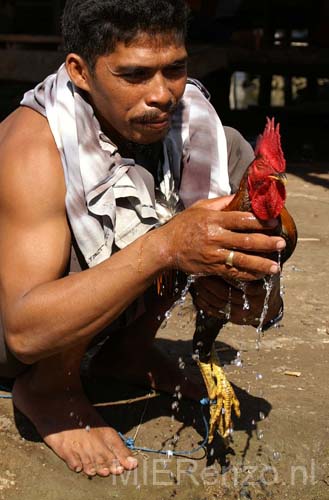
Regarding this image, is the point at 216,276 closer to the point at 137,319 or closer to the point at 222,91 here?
the point at 137,319

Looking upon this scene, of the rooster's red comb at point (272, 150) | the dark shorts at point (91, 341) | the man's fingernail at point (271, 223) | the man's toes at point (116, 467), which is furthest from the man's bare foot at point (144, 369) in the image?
the rooster's red comb at point (272, 150)

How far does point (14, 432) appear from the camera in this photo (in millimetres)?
2967

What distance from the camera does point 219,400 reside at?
2.82m

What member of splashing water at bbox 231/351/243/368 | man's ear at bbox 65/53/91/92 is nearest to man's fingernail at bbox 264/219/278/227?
man's ear at bbox 65/53/91/92

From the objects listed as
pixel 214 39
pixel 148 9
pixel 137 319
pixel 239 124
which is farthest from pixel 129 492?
pixel 239 124

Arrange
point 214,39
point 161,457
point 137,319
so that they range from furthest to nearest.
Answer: point 214,39 < point 137,319 < point 161,457

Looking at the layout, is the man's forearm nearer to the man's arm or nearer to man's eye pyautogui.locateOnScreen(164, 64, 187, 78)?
the man's arm

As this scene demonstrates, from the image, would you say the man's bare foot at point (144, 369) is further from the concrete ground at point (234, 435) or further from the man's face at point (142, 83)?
the man's face at point (142, 83)

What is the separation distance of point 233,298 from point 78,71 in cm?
90

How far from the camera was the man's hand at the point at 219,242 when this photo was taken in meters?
2.30

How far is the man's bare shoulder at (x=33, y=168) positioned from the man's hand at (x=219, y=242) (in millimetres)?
420

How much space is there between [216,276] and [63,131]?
0.67 m

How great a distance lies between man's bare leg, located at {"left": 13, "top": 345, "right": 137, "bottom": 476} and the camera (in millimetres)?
A: 2785

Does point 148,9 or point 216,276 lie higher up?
point 148,9
